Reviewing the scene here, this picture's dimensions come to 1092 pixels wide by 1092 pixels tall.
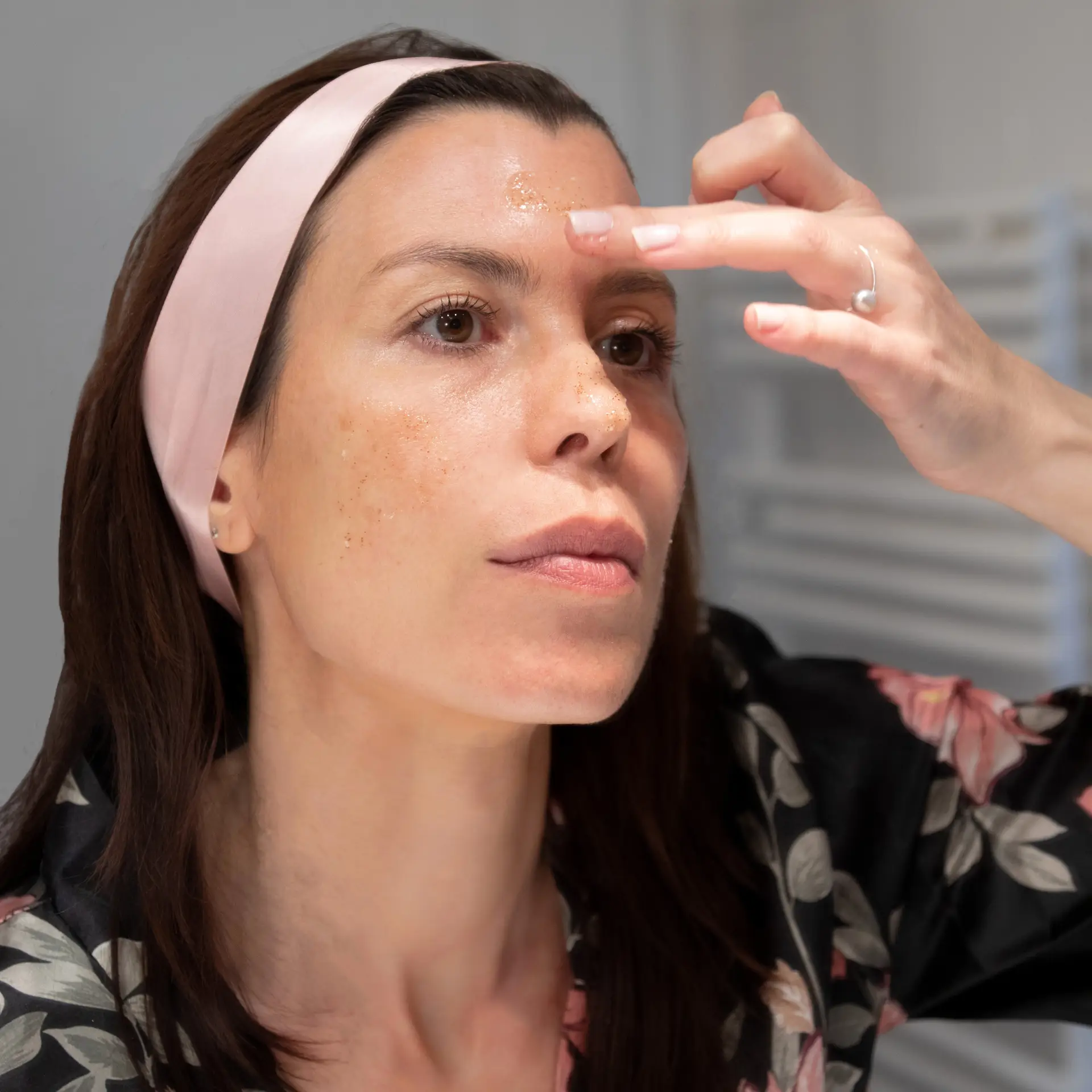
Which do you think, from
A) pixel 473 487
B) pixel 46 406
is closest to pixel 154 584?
pixel 46 406

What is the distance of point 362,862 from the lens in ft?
3.25

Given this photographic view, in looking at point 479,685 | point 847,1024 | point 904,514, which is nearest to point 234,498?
point 479,685

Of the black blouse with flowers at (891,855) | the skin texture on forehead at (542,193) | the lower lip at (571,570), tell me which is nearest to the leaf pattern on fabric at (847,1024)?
the black blouse with flowers at (891,855)

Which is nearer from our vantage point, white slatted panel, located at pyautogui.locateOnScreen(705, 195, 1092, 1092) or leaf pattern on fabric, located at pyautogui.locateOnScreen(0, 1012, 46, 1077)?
leaf pattern on fabric, located at pyautogui.locateOnScreen(0, 1012, 46, 1077)

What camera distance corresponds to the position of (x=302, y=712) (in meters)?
0.98

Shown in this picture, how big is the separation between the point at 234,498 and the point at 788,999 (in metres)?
0.65

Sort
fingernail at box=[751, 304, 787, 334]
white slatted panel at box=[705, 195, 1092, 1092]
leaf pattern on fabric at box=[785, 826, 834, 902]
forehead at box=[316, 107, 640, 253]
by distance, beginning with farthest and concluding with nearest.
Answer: white slatted panel at box=[705, 195, 1092, 1092] < leaf pattern on fabric at box=[785, 826, 834, 902] < forehead at box=[316, 107, 640, 253] < fingernail at box=[751, 304, 787, 334]

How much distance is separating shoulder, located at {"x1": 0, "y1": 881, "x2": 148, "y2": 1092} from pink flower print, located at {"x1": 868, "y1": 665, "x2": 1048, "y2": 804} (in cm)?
75

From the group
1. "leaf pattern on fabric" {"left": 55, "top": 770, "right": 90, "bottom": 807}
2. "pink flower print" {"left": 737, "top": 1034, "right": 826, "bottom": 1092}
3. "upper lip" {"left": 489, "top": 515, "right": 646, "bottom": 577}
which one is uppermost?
"upper lip" {"left": 489, "top": 515, "right": 646, "bottom": 577}

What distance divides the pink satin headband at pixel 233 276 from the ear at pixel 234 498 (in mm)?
11

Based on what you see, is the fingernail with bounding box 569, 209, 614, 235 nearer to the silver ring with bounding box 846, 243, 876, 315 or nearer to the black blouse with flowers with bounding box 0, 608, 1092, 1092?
the silver ring with bounding box 846, 243, 876, 315

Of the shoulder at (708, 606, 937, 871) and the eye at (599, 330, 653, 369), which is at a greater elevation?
the eye at (599, 330, 653, 369)

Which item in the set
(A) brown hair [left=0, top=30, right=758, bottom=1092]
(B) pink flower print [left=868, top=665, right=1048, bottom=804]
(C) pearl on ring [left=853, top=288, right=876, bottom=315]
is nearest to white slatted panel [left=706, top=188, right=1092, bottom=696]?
(B) pink flower print [left=868, top=665, right=1048, bottom=804]

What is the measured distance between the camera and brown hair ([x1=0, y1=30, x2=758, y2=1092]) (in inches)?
36.1
